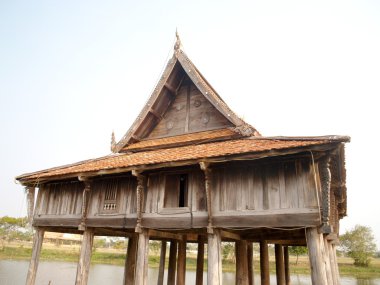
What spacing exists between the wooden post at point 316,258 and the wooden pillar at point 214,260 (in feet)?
7.15

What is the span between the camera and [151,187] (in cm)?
875

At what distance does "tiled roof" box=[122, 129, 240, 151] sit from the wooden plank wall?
2176mm

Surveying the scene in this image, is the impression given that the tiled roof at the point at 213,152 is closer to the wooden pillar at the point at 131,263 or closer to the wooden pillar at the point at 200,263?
the wooden pillar at the point at 131,263

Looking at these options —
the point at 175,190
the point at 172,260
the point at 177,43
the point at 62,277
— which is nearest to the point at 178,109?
the point at 177,43

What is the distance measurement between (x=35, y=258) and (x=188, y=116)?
300 inches

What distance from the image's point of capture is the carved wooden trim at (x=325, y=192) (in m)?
6.18

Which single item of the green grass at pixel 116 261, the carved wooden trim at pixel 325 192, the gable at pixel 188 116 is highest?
the gable at pixel 188 116

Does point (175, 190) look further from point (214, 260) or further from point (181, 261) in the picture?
point (181, 261)

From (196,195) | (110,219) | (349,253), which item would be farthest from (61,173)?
(349,253)

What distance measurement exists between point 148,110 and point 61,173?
3.92m

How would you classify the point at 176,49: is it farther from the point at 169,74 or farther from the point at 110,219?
the point at 110,219

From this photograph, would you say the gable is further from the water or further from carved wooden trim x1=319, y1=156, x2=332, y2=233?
the water

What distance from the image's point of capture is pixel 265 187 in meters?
7.07

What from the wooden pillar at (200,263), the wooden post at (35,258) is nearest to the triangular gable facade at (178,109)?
the wooden post at (35,258)
